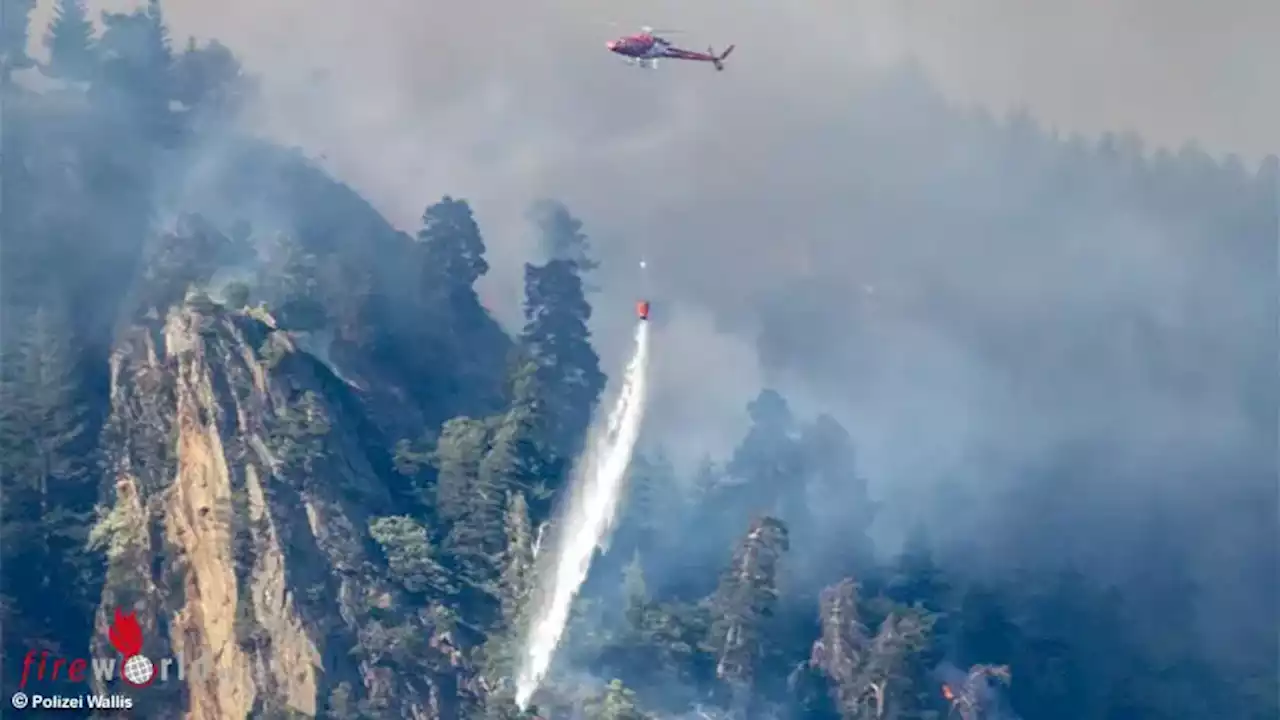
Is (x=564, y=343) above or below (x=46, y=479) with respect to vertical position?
above

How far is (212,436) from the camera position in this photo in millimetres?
163250

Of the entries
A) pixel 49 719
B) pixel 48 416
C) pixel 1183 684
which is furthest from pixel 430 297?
pixel 1183 684

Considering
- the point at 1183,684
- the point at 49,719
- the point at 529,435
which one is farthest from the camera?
the point at 1183,684

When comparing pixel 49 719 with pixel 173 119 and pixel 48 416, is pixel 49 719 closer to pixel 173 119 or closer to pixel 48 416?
pixel 48 416

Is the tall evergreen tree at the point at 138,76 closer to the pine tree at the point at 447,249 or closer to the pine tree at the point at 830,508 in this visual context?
the pine tree at the point at 447,249

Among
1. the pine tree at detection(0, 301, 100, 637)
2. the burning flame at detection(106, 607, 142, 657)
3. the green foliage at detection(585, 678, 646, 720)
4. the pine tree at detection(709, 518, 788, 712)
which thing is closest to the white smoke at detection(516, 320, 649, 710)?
the green foliage at detection(585, 678, 646, 720)

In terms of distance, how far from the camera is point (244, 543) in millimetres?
160875

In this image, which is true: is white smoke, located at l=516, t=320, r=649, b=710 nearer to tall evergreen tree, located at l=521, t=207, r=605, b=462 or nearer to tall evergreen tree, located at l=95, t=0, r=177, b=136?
tall evergreen tree, located at l=521, t=207, r=605, b=462

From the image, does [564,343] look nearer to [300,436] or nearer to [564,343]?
[564,343]

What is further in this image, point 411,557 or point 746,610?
point 411,557

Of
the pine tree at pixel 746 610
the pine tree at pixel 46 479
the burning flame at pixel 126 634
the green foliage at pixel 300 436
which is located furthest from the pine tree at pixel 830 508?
the pine tree at pixel 46 479

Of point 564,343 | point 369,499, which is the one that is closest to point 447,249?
point 564,343

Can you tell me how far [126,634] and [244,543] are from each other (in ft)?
35.7

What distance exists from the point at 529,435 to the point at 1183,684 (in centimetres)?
5851
